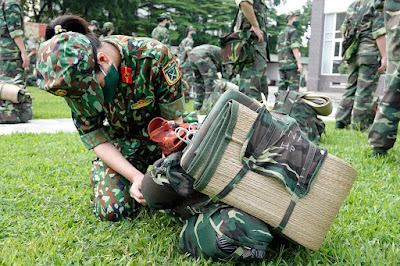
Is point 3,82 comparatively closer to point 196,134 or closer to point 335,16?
point 196,134

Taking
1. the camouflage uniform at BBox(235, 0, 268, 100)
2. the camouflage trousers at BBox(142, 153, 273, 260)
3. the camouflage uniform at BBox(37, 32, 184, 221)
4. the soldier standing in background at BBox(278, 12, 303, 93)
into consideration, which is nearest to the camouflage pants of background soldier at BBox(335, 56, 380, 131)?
the camouflage uniform at BBox(235, 0, 268, 100)

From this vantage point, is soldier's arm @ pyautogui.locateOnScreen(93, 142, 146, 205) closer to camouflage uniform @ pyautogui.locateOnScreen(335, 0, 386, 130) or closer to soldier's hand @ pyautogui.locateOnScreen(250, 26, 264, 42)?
soldier's hand @ pyautogui.locateOnScreen(250, 26, 264, 42)

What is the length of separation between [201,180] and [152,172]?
0.85 feet

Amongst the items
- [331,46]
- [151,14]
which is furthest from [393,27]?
[151,14]

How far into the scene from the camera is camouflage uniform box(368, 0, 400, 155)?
2.60 m

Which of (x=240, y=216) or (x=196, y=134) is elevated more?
(x=196, y=134)

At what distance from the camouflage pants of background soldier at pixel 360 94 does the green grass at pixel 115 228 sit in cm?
179

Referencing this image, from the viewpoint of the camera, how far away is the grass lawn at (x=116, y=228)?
4.58ft

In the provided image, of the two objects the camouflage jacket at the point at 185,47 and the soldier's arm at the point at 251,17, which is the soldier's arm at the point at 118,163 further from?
the camouflage jacket at the point at 185,47

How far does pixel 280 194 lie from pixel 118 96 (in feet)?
3.22

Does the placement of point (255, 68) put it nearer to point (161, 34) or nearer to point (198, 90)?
point (198, 90)

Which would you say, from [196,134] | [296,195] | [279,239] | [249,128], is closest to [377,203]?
[279,239]

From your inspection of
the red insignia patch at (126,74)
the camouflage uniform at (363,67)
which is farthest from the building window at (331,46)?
the red insignia patch at (126,74)

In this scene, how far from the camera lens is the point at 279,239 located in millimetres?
1474
